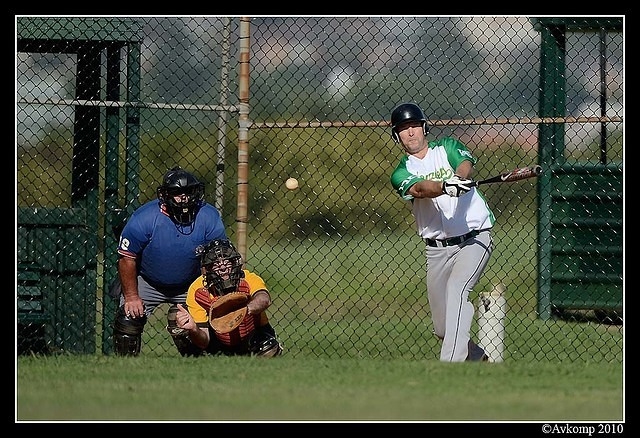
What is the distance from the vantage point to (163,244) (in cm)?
824

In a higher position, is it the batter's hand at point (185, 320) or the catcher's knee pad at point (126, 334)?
the batter's hand at point (185, 320)

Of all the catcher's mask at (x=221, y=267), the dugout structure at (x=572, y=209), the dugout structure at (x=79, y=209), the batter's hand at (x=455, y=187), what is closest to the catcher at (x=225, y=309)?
the catcher's mask at (x=221, y=267)

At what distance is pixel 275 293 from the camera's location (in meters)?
13.8

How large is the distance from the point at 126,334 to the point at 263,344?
0.97 m

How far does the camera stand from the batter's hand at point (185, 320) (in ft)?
25.5

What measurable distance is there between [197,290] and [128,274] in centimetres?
50

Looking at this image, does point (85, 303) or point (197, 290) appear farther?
point (85, 303)

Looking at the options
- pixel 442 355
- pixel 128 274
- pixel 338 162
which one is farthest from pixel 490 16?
pixel 338 162

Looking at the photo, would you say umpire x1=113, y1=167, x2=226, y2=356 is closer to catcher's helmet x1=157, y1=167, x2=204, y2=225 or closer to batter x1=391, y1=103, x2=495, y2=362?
catcher's helmet x1=157, y1=167, x2=204, y2=225

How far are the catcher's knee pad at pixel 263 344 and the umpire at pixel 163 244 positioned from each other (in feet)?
1.44

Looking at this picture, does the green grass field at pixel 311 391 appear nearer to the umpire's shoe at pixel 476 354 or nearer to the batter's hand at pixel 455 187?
the umpire's shoe at pixel 476 354

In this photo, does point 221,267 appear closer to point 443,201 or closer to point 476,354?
point 443,201

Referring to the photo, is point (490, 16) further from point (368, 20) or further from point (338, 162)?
point (338, 162)

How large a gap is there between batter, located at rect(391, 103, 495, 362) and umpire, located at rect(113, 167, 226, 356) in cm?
138
